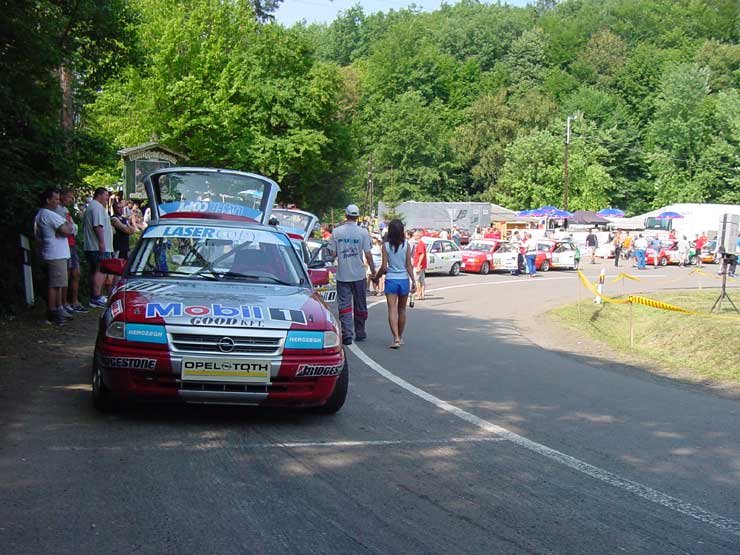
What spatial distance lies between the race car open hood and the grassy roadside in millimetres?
7523

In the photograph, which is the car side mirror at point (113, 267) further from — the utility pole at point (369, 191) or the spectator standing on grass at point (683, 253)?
the utility pole at point (369, 191)

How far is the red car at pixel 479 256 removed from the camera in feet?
129

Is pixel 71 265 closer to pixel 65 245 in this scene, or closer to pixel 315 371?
pixel 65 245

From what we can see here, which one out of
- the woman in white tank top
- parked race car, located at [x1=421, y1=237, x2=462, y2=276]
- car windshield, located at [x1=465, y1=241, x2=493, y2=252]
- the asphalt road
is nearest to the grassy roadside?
the woman in white tank top

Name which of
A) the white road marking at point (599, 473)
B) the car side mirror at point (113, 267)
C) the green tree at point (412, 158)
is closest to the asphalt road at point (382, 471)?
the white road marking at point (599, 473)

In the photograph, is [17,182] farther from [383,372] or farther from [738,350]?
[738,350]

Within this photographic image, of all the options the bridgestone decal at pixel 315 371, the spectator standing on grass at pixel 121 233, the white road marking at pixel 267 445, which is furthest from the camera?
the spectator standing on grass at pixel 121 233

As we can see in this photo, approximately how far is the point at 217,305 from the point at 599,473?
319 centimetres

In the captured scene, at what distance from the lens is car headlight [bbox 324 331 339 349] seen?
7242 mm

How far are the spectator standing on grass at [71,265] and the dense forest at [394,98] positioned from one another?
0.53 m

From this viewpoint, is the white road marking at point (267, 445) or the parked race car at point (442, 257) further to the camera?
the parked race car at point (442, 257)

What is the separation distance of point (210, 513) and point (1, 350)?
6.71m

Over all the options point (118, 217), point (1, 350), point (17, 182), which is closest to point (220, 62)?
point (118, 217)

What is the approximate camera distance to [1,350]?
34.7 feet
